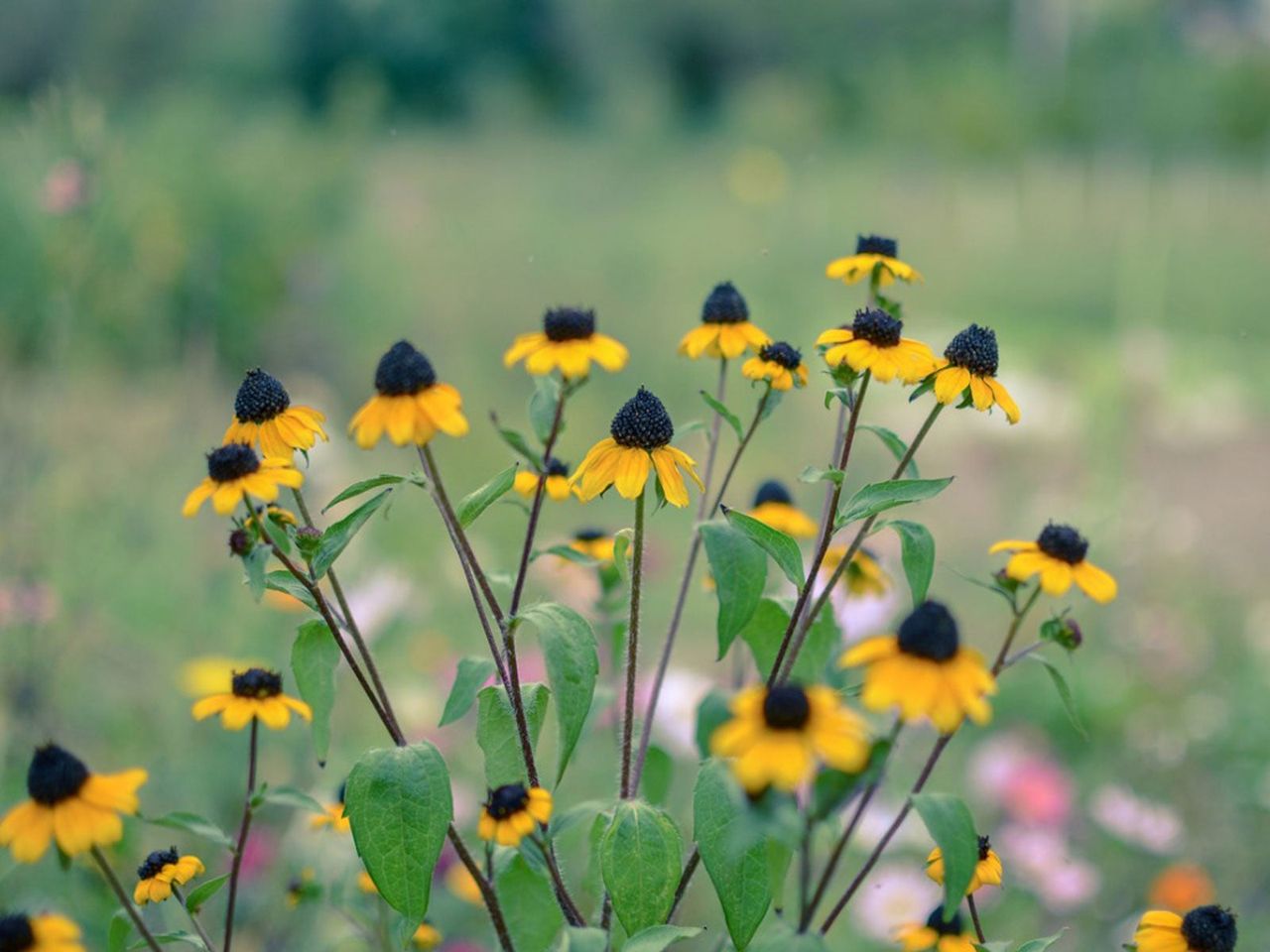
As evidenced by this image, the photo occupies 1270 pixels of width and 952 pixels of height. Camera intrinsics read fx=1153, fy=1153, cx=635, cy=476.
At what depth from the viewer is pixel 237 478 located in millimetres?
872

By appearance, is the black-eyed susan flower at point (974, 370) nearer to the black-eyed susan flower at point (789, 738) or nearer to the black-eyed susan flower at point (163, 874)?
the black-eyed susan flower at point (789, 738)

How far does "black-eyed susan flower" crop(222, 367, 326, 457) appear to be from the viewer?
0.92 metres

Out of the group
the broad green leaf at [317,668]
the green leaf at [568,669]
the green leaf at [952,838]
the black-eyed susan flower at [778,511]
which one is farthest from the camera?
the black-eyed susan flower at [778,511]

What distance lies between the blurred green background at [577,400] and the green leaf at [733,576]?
0.50 ft

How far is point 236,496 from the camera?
33.6 inches

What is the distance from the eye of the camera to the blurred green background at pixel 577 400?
7.03ft

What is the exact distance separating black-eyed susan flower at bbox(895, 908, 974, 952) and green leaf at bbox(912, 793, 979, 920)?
20 cm

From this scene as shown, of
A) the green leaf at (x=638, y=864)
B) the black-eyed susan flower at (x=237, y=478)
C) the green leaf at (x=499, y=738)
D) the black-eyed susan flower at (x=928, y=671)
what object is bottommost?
the green leaf at (x=638, y=864)

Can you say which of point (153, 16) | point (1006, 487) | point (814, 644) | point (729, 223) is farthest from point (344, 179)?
point (153, 16)

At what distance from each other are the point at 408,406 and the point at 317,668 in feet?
0.90

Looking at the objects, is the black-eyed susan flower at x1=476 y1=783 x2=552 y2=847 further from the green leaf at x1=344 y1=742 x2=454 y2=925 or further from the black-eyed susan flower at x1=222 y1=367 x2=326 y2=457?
the black-eyed susan flower at x1=222 y1=367 x2=326 y2=457

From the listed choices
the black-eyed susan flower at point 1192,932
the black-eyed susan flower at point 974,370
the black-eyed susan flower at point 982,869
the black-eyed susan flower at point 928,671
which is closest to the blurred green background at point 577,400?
the black-eyed susan flower at point 928,671

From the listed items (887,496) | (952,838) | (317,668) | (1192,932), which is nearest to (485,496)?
(317,668)

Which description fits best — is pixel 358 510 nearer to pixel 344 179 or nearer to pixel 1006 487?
pixel 1006 487
